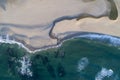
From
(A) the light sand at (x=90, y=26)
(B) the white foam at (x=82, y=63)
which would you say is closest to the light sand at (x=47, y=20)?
(A) the light sand at (x=90, y=26)

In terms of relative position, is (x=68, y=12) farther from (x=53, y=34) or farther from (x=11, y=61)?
(x=11, y=61)

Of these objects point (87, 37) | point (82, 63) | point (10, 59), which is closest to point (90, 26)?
point (87, 37)

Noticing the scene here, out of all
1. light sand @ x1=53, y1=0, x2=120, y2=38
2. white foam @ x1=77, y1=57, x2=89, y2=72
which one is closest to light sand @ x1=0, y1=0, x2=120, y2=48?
light sand @ x1=53, y1=0, x2=120, y2=38

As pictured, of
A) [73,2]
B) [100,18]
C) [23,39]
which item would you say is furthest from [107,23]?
[23,39]

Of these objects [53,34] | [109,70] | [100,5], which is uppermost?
[100,5]

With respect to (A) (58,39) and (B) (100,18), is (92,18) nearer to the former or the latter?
(B) (100,18)

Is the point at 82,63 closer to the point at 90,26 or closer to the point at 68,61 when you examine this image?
the point at 68,61

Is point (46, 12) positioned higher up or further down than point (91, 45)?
higher up
